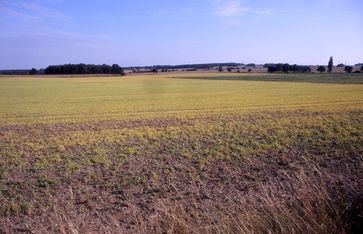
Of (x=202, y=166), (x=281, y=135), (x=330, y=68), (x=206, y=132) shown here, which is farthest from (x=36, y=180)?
(x=330, y=68)

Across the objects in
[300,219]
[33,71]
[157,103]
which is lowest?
[33,71]

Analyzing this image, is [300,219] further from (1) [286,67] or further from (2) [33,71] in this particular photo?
(2) [33,71]

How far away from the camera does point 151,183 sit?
31.2ft

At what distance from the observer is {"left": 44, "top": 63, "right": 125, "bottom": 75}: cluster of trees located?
15074 centimetres

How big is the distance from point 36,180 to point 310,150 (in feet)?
31.5

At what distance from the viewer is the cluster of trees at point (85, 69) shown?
5935 inches

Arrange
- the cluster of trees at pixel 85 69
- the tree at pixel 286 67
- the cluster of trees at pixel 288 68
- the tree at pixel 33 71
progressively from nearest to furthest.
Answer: the cluster of trees at pixel 288 68, the tree at pixel 286 67, the cluster of trees at pixel 85 69, the tree at pixel 33 71

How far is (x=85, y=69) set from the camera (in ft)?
498

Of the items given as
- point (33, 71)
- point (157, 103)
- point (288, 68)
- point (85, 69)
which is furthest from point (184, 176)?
point (33, 71)

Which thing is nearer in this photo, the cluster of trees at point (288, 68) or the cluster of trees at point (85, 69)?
the cluster of trees at point (288, 68)

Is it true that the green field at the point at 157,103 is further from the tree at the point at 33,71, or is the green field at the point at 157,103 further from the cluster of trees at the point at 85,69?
the tree at the point at 33,71

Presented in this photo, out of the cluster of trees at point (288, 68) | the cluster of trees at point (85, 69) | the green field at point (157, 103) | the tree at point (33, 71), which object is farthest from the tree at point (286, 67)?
the tree at point (33, 71)

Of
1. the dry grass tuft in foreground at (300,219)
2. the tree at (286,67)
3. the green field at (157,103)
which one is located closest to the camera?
the dry grass tuft in foreground at (300,219)

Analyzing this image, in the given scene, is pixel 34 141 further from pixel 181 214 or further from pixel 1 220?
pixel 181 214
